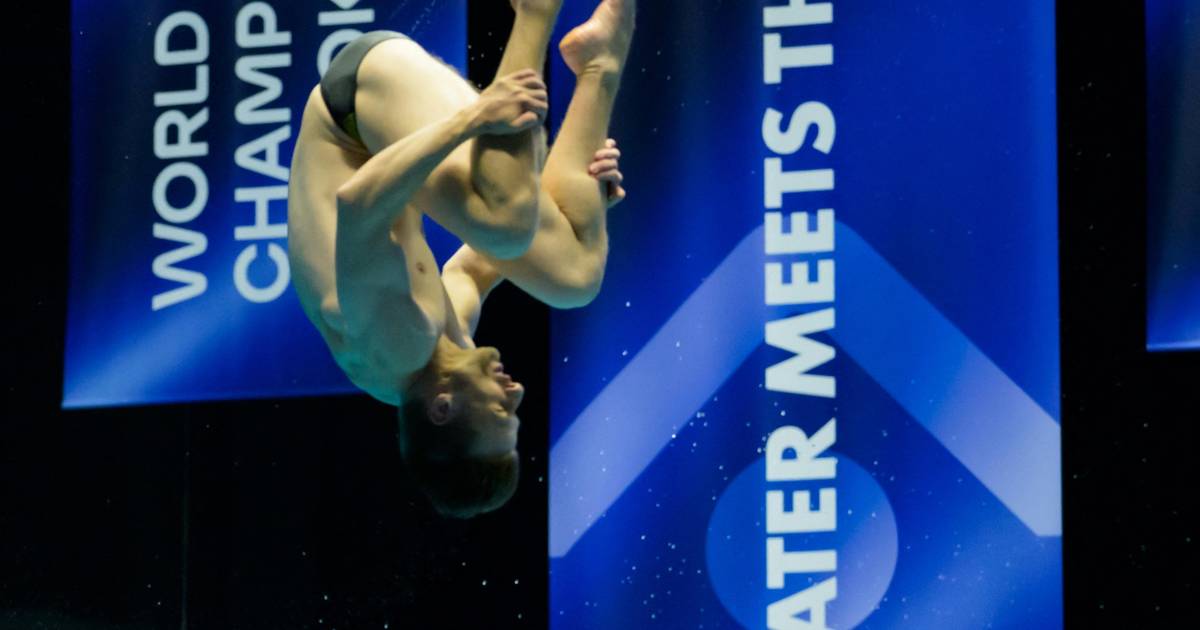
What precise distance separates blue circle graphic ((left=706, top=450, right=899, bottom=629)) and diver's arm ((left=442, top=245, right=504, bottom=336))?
1.63 metres

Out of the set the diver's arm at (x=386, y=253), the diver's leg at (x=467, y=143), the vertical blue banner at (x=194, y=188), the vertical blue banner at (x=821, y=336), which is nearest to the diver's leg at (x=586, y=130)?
the diver's leg at (x=467, y=143)

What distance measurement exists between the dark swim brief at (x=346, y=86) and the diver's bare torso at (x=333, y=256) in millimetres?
21

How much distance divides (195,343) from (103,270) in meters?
0.40

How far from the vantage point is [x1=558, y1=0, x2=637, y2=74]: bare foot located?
4836 mm

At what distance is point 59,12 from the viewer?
24.4 ft

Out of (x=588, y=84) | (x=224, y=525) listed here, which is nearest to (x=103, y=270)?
(x=224, y=525)

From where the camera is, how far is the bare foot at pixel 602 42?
4836 millimetres

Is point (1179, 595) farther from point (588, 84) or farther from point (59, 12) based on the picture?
point (59, 12)

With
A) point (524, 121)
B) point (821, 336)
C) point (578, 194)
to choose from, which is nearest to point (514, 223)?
point (524, 121)

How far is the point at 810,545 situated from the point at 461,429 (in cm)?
218

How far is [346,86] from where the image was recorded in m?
4.70

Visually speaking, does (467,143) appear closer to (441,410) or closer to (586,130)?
(586,130)

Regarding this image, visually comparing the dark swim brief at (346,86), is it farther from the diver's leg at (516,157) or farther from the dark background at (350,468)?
the dark background at (350,468)

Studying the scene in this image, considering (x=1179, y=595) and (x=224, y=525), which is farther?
(x=224, y=525)
